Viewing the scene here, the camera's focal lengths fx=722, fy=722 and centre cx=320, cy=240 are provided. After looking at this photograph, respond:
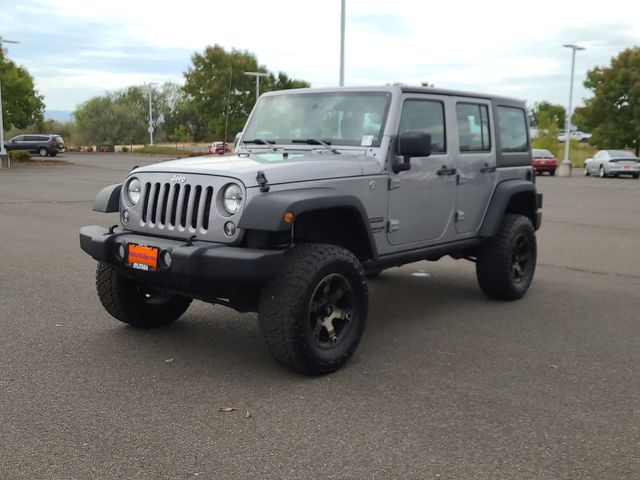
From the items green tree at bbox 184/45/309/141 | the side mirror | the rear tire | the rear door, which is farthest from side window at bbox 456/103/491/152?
the rear door

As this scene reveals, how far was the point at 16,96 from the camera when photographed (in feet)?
129

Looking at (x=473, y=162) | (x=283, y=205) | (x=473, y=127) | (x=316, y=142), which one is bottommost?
(x=283, y=205)

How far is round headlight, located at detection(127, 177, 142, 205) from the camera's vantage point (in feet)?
16.4

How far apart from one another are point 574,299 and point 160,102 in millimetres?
85822

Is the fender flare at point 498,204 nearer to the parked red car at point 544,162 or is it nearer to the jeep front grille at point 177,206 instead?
the jeep front grille at point 177,206

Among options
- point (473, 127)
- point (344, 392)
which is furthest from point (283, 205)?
point (473, 127)

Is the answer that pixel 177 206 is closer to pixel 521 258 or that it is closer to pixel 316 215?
pixel 316 215

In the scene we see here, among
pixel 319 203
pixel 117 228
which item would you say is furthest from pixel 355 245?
pixel 117 228

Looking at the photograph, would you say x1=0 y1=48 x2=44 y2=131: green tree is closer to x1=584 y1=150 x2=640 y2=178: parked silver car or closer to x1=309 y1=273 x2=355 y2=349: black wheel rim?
x1=584 y1=150 x2=640 y2=178: parked silver car

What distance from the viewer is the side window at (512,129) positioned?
22.3 ft

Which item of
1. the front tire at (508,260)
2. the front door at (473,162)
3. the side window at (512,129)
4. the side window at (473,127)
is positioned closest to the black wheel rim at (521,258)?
the front tire at (508,260)

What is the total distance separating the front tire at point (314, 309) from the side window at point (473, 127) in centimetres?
204

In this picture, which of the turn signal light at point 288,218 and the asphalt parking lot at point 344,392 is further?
the turn signal light at point 288,218

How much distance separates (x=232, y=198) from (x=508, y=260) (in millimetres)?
3133
